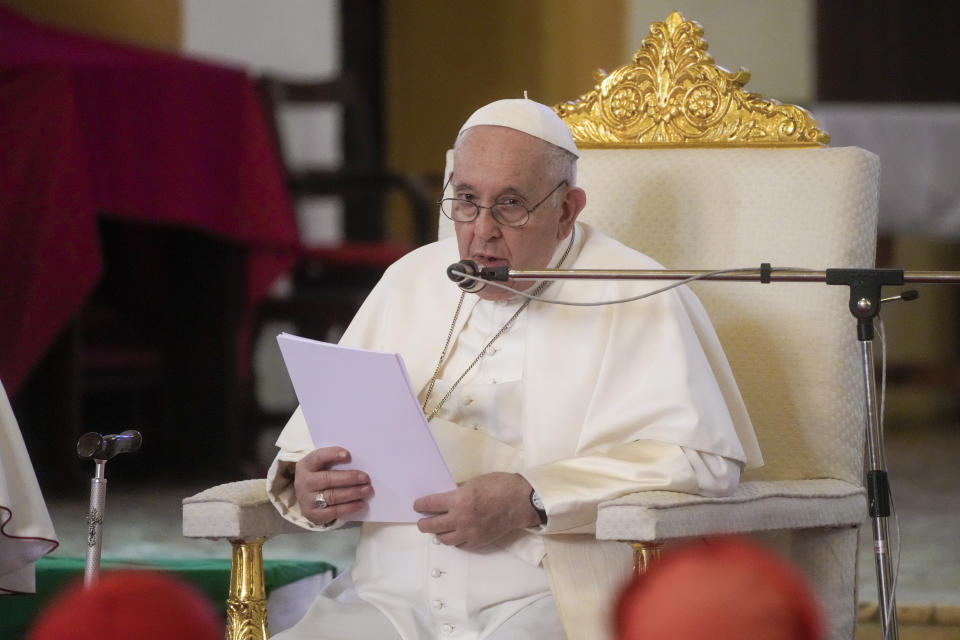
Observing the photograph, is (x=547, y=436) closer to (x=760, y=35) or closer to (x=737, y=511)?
(x=737, y=511)

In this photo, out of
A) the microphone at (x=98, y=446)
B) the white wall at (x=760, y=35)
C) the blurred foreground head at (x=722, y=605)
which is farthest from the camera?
the white wall at (x=760, y=35)

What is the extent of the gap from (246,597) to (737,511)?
2.81ft

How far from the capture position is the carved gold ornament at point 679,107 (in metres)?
3.17

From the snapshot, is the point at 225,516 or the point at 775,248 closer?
the point at 225,516

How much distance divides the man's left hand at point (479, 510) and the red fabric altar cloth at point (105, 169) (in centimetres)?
323

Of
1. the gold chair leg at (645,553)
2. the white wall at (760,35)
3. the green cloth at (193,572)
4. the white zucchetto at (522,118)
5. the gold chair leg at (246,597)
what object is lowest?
the green cloth at (193,572)

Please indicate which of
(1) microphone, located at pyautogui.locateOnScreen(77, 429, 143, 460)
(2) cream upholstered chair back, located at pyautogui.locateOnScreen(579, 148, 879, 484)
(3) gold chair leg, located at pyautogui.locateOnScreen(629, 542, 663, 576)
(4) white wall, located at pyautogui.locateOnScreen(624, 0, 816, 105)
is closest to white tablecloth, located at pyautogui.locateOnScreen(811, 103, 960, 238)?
Result: (4) white wall, located at pyautogui.locateOnScreen(624, 0, 816, 105)

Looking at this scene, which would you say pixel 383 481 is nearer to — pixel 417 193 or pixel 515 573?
pixel 515 573

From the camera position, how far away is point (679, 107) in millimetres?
3223

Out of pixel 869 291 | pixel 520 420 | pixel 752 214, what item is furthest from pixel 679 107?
pixel 869 291

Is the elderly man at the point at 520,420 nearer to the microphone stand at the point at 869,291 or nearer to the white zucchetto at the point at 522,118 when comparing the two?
the white zucchetto at the point at 522,118

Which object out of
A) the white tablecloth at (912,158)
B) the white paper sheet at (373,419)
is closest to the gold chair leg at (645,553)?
the white paper sheet at (373,419)

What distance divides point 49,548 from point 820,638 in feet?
6.08

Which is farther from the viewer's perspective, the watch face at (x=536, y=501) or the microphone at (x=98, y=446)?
the watch face at (x=536, y=501)
